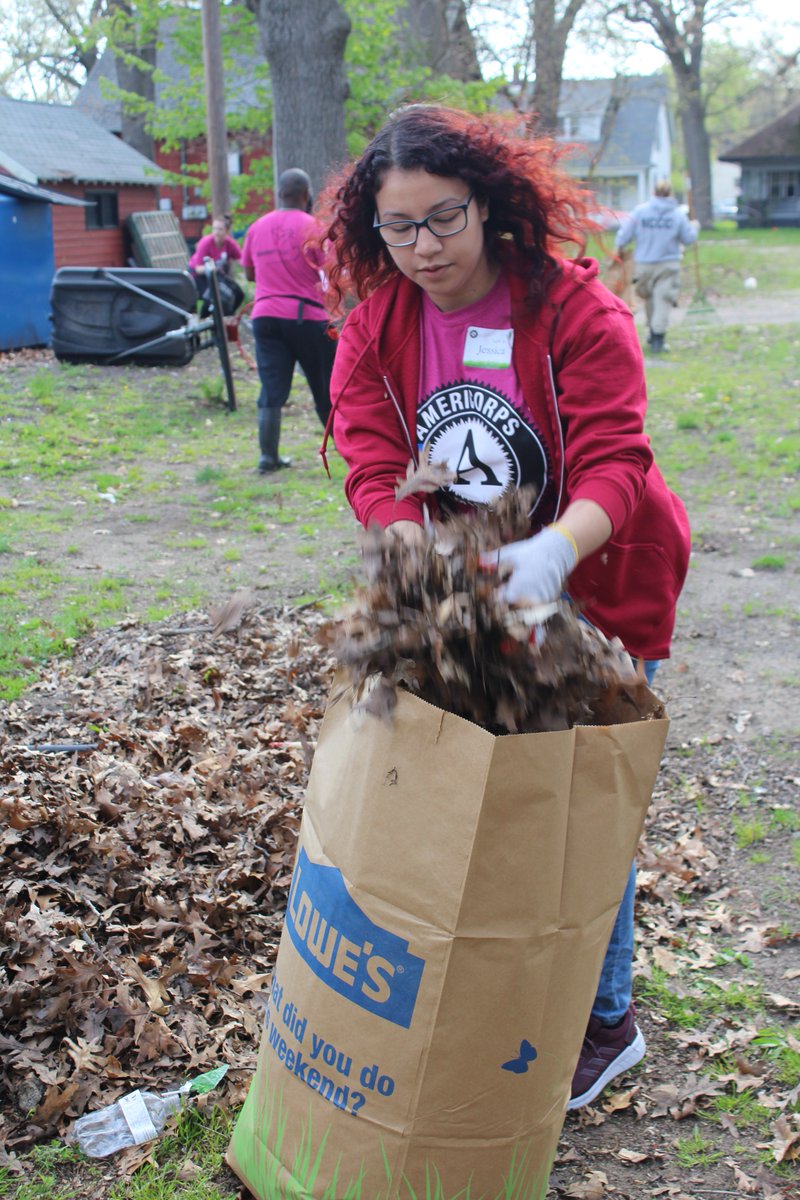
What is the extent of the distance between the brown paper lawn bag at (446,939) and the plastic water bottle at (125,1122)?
60 cm

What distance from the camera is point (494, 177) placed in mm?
2307

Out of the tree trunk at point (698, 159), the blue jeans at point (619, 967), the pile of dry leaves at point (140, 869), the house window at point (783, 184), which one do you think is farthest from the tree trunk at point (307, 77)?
the house window at point (783, 184)

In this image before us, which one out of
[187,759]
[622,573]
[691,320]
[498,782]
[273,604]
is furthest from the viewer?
[691,320]

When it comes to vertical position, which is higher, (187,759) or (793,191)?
(793,191)

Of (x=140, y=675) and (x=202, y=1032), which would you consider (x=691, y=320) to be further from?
(x=202, y=1032)

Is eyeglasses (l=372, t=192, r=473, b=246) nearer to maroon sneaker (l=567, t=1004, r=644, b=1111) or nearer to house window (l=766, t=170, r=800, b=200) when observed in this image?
maroon sneaker (l=567, t=1004, r=644, b=1111)

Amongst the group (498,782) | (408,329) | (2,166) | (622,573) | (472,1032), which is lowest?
(472,1032)

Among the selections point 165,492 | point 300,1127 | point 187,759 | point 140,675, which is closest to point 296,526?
point 165,492

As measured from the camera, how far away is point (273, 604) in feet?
19.6

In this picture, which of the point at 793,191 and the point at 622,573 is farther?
the point at 793,191

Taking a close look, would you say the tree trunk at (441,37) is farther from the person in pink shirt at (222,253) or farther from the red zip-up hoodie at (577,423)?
the red zip-up hoodie at (577,423)

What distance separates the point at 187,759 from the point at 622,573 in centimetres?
214

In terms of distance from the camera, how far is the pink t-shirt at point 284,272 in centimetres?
859

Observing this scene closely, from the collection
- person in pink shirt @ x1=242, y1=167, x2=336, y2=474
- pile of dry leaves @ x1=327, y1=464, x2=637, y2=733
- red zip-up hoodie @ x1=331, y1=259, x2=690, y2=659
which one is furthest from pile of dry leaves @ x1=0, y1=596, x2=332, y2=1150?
person in pink shirt @ x1=242, y1=167, x2=336, y2=474
